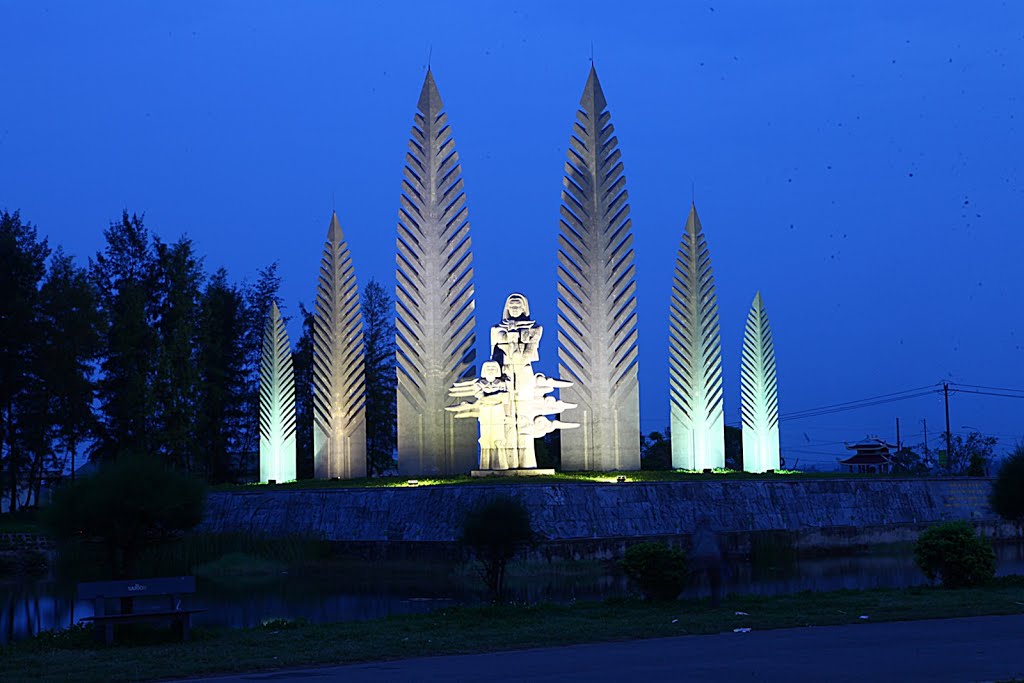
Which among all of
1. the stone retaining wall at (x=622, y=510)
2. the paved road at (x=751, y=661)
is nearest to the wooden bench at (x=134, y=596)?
the paved road at (x=751, y=661)

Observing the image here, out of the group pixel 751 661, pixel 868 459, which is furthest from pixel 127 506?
pixel 868 459

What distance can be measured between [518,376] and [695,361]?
773 cm

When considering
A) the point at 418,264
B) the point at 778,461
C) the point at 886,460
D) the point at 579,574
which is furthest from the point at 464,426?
the point at 886,460

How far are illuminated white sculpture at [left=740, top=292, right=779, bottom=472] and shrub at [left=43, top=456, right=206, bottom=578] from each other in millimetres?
22576

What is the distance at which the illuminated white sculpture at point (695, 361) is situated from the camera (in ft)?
108

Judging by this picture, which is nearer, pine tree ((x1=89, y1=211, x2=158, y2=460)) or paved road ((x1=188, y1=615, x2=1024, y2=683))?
paved road ((x1=188, y1=615, x2=1024, y2=683))

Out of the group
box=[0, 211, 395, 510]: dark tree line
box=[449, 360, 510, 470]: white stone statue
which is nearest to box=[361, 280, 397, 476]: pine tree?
box=[0, 211, 395, 510]: dark tree line

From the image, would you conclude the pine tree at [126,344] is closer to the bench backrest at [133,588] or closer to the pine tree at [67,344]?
the pine tree at [67,344]

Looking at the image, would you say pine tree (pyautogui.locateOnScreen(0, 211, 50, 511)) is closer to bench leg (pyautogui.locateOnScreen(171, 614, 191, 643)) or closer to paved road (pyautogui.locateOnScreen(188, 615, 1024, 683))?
bench leg (pyautogui.locateOnScreen(171, 614, 191, 643))

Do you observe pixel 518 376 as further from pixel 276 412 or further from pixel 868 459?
pixel 868 459

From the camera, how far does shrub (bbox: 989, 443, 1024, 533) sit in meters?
16.5

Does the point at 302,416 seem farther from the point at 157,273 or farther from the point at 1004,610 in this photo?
the point at 1004,610

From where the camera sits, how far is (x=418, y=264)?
109 feet

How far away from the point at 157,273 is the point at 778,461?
62.8 feet
